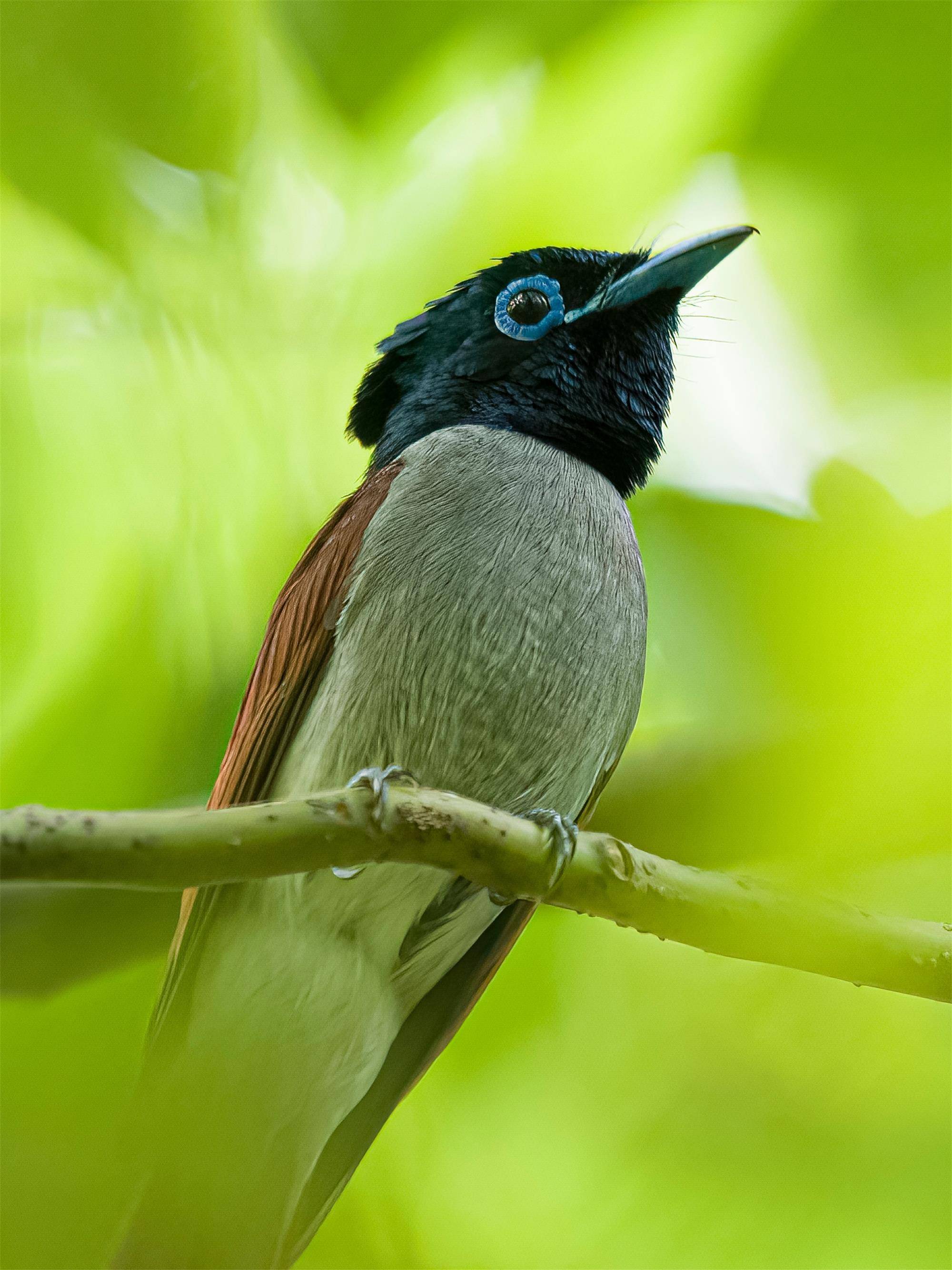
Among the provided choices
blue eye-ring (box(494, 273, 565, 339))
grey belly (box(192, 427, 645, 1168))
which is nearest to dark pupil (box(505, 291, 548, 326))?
blue eye-ring (box(494, 273, 565, 339))

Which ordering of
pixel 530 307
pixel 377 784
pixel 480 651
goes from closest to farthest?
pixel 377 784 → pixel 480 651 → pixel 530 307

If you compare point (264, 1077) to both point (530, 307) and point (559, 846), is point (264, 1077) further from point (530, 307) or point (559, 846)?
point (530, 307)

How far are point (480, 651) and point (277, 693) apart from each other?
6.0 inches

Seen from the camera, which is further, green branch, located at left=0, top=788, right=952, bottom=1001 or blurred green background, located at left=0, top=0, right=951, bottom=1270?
blurred green background, located at left=0, top=0, right=951, bottom=1270

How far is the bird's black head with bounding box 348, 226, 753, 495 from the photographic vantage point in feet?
2.84

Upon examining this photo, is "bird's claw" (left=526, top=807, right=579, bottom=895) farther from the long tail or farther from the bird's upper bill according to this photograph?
the bird's upper bill

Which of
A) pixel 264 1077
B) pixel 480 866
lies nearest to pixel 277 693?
pixel 480 866

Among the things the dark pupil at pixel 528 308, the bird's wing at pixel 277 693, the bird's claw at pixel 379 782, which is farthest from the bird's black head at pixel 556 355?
the bird's claw at pixel 379 782

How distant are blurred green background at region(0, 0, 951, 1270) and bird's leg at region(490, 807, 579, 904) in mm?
128

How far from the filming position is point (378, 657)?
0.76 m

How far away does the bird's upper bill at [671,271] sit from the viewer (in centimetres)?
82

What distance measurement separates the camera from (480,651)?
2.47ft

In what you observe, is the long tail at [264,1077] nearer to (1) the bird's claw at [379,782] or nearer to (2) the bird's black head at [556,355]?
(1) the bird's claw at [379,782]

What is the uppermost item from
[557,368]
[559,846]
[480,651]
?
[557,368]
